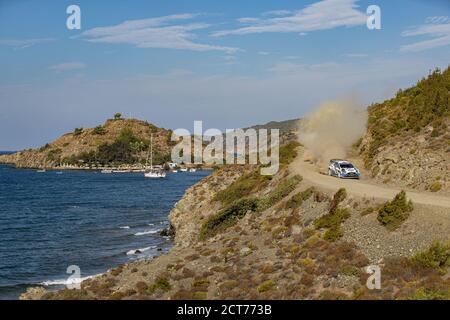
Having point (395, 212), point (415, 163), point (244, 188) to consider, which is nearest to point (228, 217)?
point (244, 188)

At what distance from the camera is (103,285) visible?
25000 mm

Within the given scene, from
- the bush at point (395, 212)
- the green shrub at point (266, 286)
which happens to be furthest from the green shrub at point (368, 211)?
the green shrub at point (266, 286)

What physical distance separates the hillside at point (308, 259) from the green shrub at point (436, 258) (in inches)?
1.4

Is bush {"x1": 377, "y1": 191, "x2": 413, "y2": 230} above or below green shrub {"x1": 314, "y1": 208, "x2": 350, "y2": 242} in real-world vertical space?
above

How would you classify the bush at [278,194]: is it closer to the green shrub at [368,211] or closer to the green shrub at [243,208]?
the green shrub at [243,208]

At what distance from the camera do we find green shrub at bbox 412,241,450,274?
64.3 ft

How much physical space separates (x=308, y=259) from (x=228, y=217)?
49.0ft

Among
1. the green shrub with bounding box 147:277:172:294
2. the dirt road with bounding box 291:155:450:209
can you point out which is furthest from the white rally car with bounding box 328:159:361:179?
the green shrub with bounding box 147:277:172:294

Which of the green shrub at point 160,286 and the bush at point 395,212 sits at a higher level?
the bush at point 395,212

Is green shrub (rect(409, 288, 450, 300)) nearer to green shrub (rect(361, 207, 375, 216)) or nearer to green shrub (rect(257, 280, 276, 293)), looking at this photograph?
green shrub (rect(257, 280, 276, 293))

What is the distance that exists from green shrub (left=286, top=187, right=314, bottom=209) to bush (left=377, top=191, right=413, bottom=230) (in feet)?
24.7

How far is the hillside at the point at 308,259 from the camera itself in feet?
64.6
